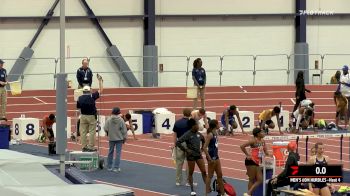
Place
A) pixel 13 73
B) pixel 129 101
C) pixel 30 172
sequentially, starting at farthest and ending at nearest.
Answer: pixel 13 73 < pixel 129 101 < pixel 30 172

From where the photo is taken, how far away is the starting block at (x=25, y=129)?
32.3m

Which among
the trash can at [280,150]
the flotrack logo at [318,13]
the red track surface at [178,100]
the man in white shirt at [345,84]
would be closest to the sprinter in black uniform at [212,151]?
the trash can at [280,150]

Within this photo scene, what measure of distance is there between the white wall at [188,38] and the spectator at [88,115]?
47.6 feet

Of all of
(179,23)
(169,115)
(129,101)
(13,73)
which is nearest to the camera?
(169,115)

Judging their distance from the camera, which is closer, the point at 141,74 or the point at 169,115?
the point at 169,115

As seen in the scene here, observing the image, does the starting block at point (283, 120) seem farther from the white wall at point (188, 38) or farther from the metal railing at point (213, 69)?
the white wall at point (188, 38)

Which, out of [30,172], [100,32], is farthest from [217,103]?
[30,172]

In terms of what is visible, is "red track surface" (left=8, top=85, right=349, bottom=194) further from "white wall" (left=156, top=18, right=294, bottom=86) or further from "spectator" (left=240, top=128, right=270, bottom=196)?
"spectator" (left=240, top=128, right=270, bottom=196)

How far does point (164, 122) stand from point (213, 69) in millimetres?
10936

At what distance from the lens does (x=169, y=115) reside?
33844mm

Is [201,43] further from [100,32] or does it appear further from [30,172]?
[30,172]

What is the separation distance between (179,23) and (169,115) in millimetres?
11173

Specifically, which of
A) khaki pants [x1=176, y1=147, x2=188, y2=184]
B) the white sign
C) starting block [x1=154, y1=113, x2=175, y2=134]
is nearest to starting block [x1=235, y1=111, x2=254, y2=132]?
starting block [x1=154, y1=113, x2=175, y2=134]

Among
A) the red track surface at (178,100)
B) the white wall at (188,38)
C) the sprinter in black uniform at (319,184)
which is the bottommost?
the sprinter in black uniform at (319,184)
